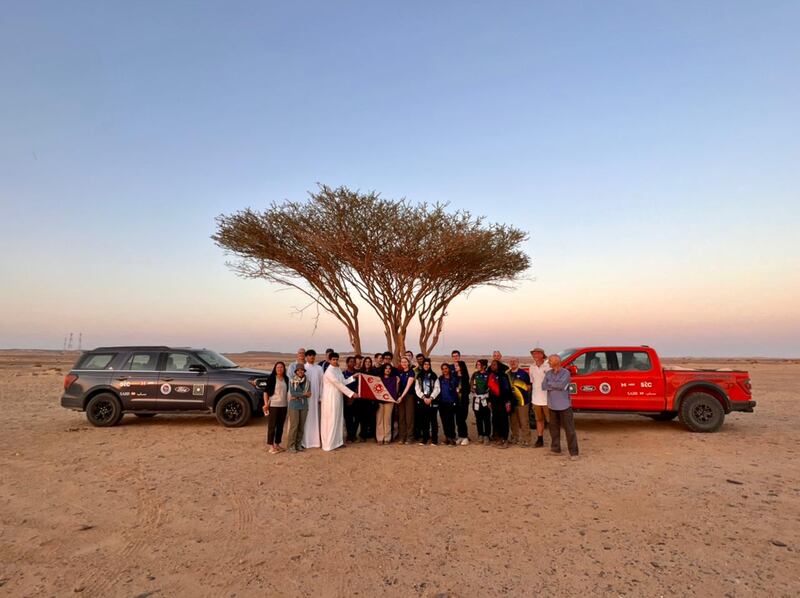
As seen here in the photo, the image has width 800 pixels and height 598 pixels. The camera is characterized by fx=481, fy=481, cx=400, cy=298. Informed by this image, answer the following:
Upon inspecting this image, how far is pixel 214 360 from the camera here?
1188cm

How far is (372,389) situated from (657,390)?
6334 millimetres

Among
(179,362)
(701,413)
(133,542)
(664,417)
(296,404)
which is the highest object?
(179,362)

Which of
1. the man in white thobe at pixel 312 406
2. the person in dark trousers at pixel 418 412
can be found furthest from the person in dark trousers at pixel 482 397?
the man in white thobe at pixel 312 406

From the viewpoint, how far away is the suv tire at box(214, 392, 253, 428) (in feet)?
36.6

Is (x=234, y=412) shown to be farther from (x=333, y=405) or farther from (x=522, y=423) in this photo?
(x=522, y=423)

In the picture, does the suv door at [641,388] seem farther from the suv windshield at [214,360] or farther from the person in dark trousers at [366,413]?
the suv windshield at [214,360]

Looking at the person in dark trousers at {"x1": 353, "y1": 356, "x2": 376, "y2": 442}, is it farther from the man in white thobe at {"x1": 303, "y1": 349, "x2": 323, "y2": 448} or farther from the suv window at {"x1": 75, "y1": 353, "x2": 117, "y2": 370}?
the suv window at {"x1": 75, "y1": 353, "x2": 117, "y2": 370}

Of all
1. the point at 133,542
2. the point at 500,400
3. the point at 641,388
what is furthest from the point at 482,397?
the point at 133,542

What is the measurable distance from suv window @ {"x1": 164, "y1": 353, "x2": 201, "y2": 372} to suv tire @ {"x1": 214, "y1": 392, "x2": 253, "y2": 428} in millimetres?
1161

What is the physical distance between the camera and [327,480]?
6938 mm

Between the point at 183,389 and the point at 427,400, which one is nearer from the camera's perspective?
the point at 427,400

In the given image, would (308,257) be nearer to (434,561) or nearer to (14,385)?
(434,561)

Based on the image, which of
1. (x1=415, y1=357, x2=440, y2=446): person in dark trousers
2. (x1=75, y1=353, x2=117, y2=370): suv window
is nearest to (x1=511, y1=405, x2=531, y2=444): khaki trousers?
(x1=415, y1=357, x2=440, y2=446): person in dark trousers

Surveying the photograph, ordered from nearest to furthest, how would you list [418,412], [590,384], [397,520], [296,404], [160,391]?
1. [397,520]
2. [296,404]
3. [418,412]
4. [590,384]
5. [160,391]
